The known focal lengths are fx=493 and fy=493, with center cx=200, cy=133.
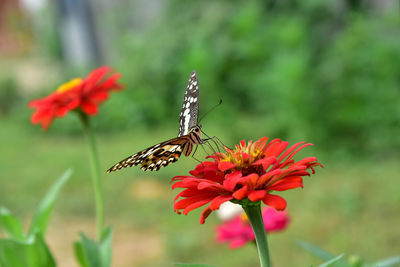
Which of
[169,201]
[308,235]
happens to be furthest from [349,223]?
[169,201]

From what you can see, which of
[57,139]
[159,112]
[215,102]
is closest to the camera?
[215,102]

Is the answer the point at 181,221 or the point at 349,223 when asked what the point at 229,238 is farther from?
the point at 181,221

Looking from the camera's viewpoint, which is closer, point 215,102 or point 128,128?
point 215,102

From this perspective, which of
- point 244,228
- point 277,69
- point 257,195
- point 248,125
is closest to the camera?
point 257,195

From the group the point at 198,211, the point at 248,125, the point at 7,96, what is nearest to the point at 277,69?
the point at 248,125

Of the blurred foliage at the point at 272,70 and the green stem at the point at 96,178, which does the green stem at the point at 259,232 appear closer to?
the green stem at the point at 96,178

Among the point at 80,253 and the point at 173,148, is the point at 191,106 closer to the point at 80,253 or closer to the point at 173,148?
the point at 173,148

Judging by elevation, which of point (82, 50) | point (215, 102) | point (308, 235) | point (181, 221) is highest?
point (82, 50)

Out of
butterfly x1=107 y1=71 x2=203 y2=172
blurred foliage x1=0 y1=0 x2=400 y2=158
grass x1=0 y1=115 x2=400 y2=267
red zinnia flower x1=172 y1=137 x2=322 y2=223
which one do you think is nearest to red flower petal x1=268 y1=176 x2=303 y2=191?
red zinnia flower x1=172 y1=137 x2=322 y2=223
